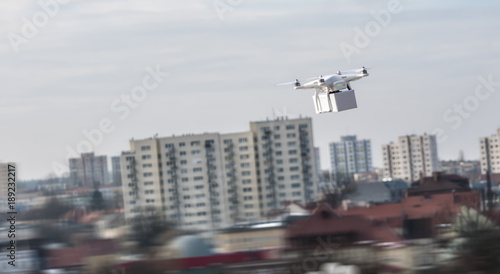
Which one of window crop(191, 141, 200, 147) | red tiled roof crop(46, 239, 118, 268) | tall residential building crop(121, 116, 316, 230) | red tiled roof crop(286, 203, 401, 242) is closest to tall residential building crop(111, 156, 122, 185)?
tall residential building crop(121, 116, 316, 230)

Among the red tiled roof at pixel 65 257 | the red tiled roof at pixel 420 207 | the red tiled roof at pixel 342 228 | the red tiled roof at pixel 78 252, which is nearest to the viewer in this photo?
the red tiled roof at pixel 65 257

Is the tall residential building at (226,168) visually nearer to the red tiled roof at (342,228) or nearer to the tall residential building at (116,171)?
the tall residential building at (116,171)

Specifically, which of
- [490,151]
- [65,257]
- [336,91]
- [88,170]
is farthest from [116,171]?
[336,91]

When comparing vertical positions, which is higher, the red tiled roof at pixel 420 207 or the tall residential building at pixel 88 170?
the tall residential building at pixel 88 170

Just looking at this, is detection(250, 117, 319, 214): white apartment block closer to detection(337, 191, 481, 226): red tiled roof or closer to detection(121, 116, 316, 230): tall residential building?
detection(121, 116, 316, 230): tall residential building

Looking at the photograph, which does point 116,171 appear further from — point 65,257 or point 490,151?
point 490,151

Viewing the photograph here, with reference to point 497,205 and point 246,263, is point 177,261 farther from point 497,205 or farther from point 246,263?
point 497,205

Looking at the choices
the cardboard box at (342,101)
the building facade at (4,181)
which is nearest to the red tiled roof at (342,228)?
the building facade at (4,181)
